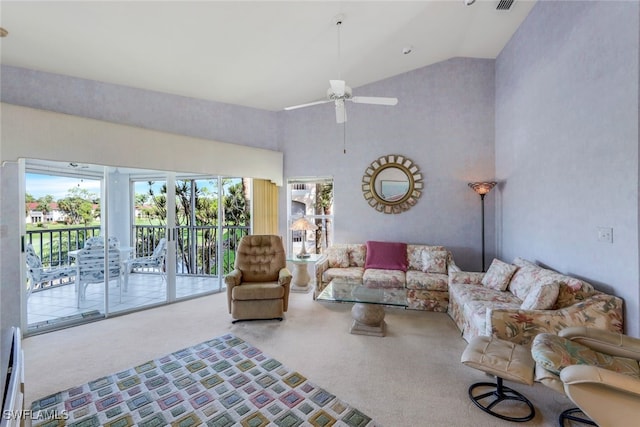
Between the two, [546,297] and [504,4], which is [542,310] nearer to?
[546,297]

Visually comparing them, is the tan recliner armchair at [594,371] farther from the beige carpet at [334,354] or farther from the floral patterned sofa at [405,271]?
the floral patterned sofa at [405,271]

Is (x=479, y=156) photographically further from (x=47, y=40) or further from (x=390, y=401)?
(x=47, y=40)

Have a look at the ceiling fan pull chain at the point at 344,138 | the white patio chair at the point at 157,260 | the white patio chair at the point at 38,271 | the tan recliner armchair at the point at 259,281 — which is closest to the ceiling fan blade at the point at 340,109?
the ceiling fan pull chain at the point at 344,138

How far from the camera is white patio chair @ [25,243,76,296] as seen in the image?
138 inches

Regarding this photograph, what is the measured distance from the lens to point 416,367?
2602mm

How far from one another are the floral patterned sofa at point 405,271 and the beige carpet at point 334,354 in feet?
0.80

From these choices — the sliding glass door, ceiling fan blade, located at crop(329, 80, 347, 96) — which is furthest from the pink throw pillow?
ceiling fan blade, located at crop(329, 80, 347, 96)

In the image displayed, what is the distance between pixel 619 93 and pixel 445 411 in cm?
279

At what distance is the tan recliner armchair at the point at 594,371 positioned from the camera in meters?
1.43

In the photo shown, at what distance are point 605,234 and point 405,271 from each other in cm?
244

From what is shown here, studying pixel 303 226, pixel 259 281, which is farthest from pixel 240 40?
pixel 259 281

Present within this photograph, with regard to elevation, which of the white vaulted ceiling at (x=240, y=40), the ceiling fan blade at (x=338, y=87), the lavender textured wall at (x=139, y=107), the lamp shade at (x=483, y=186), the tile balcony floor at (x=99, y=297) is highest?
the white vaulted ceiling at (x=240, y=40)

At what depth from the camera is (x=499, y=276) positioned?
3.51 m

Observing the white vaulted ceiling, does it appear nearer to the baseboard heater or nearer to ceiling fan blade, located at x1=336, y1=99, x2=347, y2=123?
ceiling fan blade, located at x1=336, y1=99, x2=347, y2=123
